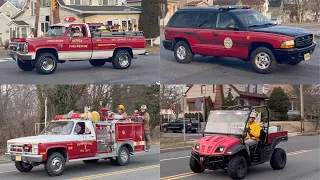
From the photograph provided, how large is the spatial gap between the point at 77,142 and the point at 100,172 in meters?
1.03

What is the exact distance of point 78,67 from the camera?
1558 centimetres

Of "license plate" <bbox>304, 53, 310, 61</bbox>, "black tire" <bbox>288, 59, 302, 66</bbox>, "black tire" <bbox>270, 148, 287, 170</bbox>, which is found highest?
"license plate" <bbox>304, 53, 310, 61</bbox>

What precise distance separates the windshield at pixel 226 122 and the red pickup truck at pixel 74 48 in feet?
17.5

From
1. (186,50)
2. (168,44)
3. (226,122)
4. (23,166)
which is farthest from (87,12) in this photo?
(226,122)

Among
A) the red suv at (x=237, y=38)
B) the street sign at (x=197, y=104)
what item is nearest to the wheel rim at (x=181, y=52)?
the red suv at (x=237, y=38)

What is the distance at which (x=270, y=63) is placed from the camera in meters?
11.1

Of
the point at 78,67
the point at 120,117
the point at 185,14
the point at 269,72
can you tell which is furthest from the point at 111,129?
the point at 269,72

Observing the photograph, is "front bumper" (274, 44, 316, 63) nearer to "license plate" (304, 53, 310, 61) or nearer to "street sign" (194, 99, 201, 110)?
"license plate" (304, 53, 310, 61)

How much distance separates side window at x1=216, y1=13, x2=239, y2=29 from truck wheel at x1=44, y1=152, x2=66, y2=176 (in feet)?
17.4

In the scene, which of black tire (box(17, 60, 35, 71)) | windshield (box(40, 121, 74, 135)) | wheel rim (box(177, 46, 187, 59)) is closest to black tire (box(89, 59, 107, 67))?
black tire (box(17, 60, 35, 71))

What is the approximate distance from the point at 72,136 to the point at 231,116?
4635 mm

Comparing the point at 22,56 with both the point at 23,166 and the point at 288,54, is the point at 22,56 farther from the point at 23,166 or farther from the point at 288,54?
the point at 288,54

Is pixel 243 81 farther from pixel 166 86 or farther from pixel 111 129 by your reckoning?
pixel 111 129

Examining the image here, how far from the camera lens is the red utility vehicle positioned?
387 inches
